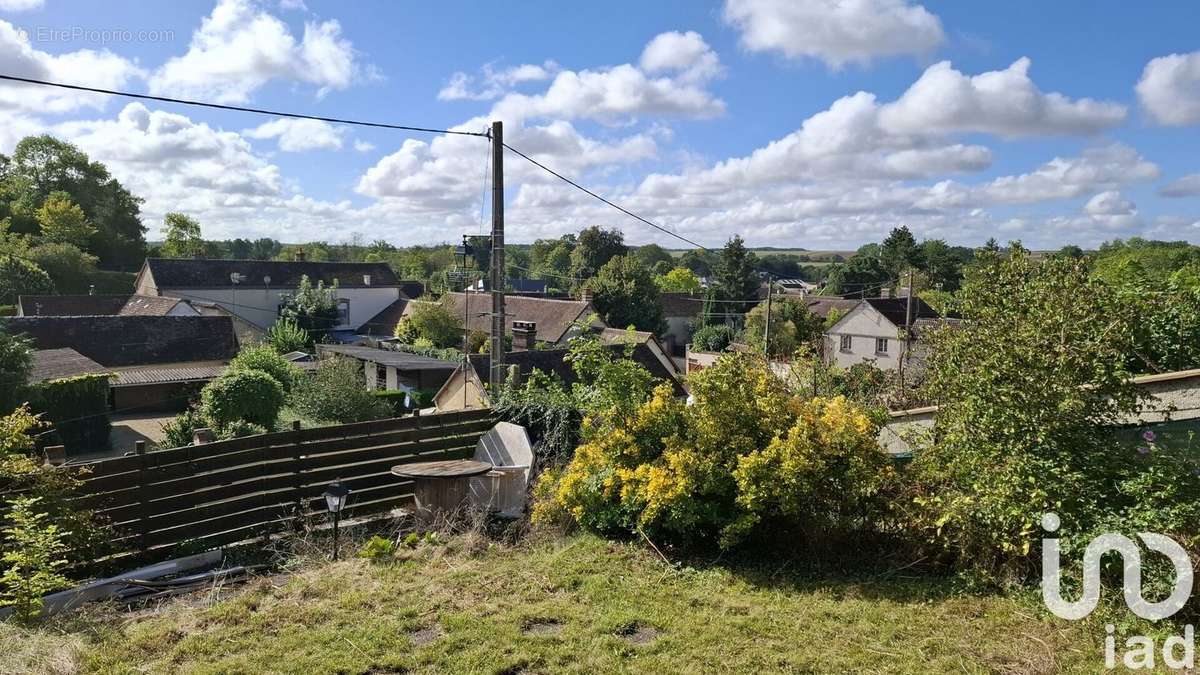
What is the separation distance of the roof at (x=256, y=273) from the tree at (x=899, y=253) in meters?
38.5

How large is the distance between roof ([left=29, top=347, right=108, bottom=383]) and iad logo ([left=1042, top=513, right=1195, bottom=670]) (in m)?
25.1

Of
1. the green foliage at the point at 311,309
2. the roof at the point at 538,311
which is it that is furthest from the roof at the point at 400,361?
the green foliage at the point at 311,309

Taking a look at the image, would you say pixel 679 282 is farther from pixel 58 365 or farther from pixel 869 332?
pixel 58 365

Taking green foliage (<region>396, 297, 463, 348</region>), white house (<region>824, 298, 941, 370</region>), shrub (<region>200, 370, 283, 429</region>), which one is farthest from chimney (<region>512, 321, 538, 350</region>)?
white house (<region>824, 298, 941, 370</region>)

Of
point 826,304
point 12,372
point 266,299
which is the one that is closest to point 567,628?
point 12,372

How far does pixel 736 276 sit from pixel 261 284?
3241 cm

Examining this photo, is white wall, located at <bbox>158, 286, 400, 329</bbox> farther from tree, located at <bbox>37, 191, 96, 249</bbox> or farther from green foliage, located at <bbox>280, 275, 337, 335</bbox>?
tree, located at <bbox>37, 191, 96, 249</bbox>

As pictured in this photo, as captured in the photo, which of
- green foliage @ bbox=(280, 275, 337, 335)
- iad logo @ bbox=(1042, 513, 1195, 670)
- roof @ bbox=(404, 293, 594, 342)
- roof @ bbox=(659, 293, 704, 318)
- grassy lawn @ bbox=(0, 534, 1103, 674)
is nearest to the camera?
iad logo @ bbox=(1042, 513, 1195, 670)

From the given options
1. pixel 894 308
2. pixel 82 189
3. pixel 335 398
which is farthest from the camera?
pixel 82 189

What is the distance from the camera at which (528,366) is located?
17297 millimetres

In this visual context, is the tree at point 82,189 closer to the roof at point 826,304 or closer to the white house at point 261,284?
the white house at point 261,284

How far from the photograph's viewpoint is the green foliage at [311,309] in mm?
41406

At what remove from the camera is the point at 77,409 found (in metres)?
20.6

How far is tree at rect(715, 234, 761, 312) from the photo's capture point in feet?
158
